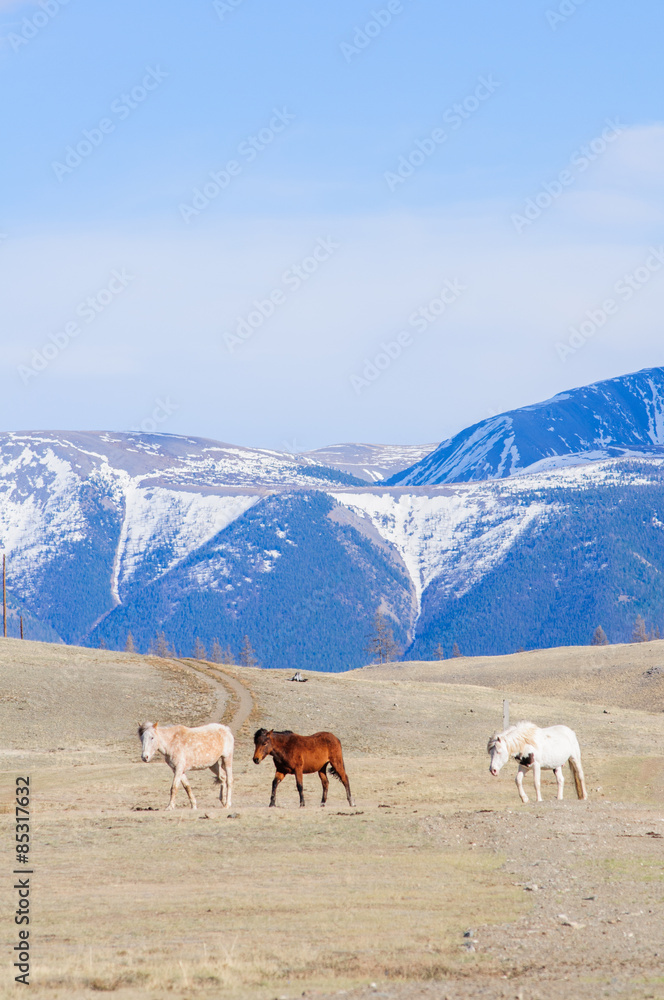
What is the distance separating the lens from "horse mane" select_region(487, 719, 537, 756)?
2777cm

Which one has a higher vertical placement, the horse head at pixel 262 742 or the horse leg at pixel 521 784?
the horse head at pixel 262 742

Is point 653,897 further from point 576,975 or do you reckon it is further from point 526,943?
point 576,975

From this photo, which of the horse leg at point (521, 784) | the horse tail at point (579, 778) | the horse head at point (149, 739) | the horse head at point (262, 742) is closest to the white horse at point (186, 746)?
the horse head at point (149, 739)

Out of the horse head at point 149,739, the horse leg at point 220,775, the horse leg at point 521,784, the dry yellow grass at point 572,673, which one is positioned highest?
the dry yellow grass at point 572,673

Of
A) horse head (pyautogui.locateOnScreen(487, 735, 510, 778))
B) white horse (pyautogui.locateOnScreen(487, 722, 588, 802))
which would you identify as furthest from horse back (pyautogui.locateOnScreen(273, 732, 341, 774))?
white horse (pyautogui.locateOnScreen(487, 722, 588, 802))

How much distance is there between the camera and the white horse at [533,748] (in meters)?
27.6

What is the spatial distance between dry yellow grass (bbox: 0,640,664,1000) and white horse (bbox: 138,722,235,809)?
1.23 meters

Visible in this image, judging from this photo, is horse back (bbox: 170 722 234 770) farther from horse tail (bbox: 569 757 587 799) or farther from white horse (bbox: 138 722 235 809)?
horse tail (bbox: 569 757 587 799)

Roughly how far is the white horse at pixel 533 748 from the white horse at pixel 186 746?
705 cm

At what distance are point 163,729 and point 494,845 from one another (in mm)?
9969

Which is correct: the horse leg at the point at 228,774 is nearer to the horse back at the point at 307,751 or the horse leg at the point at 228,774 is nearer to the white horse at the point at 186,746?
the white horse at the point at 186,746

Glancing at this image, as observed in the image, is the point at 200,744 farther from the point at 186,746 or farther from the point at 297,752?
the point at 297,752

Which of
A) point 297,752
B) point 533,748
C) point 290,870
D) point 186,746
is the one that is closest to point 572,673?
point 533,748

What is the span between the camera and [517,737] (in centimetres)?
2812
